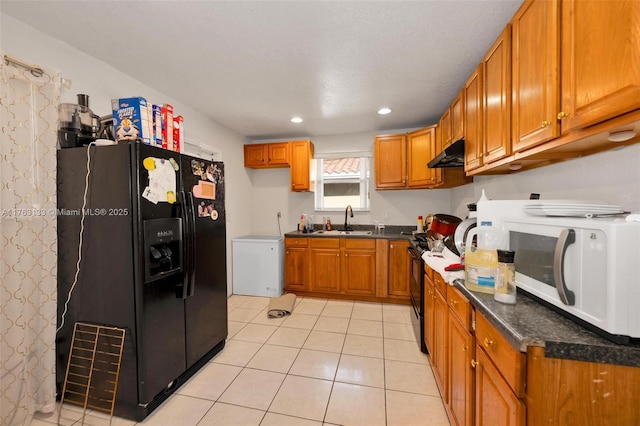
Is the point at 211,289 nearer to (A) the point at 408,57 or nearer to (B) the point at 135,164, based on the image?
(B) the point at 135,164

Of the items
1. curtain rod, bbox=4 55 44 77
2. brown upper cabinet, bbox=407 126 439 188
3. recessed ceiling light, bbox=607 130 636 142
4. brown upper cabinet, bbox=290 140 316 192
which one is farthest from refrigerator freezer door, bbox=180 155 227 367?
brown upper cabinet, bbox=407 126 439 188

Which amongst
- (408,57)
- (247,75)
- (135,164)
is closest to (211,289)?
(135,164)

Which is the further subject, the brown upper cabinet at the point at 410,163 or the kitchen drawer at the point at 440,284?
the brown upper cabinet at the point at 410,163

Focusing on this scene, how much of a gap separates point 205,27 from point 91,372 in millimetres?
2353

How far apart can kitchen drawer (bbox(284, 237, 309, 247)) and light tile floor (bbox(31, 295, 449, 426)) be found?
1082mm

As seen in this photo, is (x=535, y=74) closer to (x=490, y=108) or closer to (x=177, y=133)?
(x=490, y=108)

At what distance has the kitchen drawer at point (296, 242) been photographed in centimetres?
360

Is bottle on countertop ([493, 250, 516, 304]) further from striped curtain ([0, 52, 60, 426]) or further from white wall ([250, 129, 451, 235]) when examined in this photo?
white wall ([250, 129, 451, 235])

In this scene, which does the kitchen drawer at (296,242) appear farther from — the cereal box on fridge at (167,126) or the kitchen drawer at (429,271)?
the cereal box on fridge at (167,126)

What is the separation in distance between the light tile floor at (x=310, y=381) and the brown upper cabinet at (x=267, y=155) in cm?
238

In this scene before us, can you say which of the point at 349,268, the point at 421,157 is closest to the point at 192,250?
the point at 349,268

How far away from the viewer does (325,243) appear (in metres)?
3.54

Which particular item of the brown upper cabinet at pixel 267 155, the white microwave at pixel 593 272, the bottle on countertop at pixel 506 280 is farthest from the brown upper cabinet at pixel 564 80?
the brown upper cabinet at pixel 267 155

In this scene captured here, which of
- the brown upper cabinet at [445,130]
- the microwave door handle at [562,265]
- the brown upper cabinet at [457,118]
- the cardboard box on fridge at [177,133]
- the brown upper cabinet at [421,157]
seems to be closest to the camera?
the microwave door handle at [562,265]
